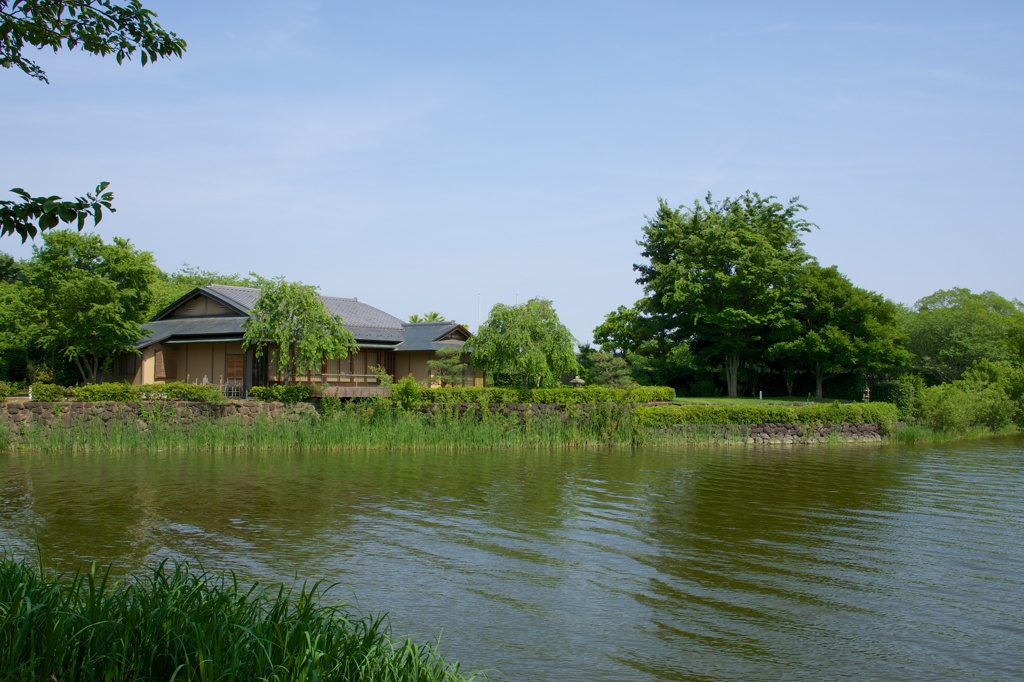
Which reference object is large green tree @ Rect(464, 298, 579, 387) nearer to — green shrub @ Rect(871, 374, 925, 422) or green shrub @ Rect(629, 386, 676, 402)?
green shrub @ Rect(629, 386, 676, 402)

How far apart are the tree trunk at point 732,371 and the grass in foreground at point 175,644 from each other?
36998mm

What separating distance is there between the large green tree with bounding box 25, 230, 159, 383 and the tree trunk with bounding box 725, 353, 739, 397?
1060 inches

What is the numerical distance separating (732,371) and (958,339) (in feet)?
37.2

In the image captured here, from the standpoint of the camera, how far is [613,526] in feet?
45.6

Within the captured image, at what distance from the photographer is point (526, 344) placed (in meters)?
31.8

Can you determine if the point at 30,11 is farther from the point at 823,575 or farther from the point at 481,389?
the point at 481,389

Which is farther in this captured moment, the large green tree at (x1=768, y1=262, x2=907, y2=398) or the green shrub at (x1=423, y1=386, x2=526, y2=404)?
the large green tree at (x1=768, y1=262, x2=907, y2=398)

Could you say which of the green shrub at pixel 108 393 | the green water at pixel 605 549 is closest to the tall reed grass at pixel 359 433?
the green shrub at pixel 108 393

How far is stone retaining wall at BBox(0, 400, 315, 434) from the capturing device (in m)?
22.9

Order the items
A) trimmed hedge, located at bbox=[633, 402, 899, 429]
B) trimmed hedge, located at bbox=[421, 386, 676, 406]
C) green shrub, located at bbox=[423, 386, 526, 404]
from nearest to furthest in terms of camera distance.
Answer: green shrub, located at bbox=[423, 386, 526, 404] → trimmed hedge, located at bbox=[421, 386, 676, 406] → trimmed hedge, located at bbox=[633, 402, 899, 429]

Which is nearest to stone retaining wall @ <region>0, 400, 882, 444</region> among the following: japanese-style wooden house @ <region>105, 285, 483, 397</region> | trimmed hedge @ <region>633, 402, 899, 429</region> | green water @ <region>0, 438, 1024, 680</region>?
trimmed hedge @ <region>633, 402, 899, 429</region>

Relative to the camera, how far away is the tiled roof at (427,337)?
37.7m

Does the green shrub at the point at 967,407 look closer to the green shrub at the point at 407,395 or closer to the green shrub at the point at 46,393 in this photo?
the green shrub at the point at 407,395

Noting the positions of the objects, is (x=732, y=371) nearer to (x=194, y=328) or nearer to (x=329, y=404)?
(x=329, y=404)
